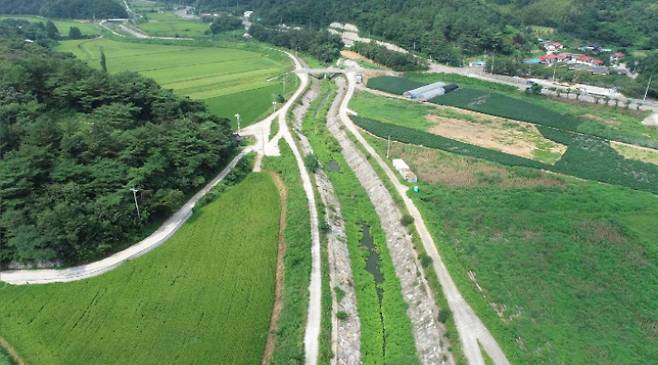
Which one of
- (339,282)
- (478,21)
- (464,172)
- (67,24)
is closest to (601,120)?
(464,172)

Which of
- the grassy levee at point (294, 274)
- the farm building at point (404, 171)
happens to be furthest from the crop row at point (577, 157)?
the grassy levee at point (294, 274)

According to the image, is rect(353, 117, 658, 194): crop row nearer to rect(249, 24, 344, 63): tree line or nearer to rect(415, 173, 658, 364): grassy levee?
rect(415, 173, 658, 364): grassy levee

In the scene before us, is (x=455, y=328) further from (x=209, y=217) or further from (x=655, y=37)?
(x=655, y=37)

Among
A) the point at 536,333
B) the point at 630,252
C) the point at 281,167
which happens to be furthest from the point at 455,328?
the point at 281,167

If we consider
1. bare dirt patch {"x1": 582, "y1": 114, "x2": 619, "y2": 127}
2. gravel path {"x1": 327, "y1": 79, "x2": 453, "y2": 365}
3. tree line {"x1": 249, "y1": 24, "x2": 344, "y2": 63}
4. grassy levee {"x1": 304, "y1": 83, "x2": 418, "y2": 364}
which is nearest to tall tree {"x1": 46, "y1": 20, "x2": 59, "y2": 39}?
tree line {"x1": 249, "y1": 24, "x2": 344, "y2": 63}

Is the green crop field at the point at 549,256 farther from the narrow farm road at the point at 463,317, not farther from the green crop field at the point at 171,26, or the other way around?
the green crop field at the point at 171,26

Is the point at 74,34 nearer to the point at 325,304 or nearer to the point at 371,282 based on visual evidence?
the point at 371,282
